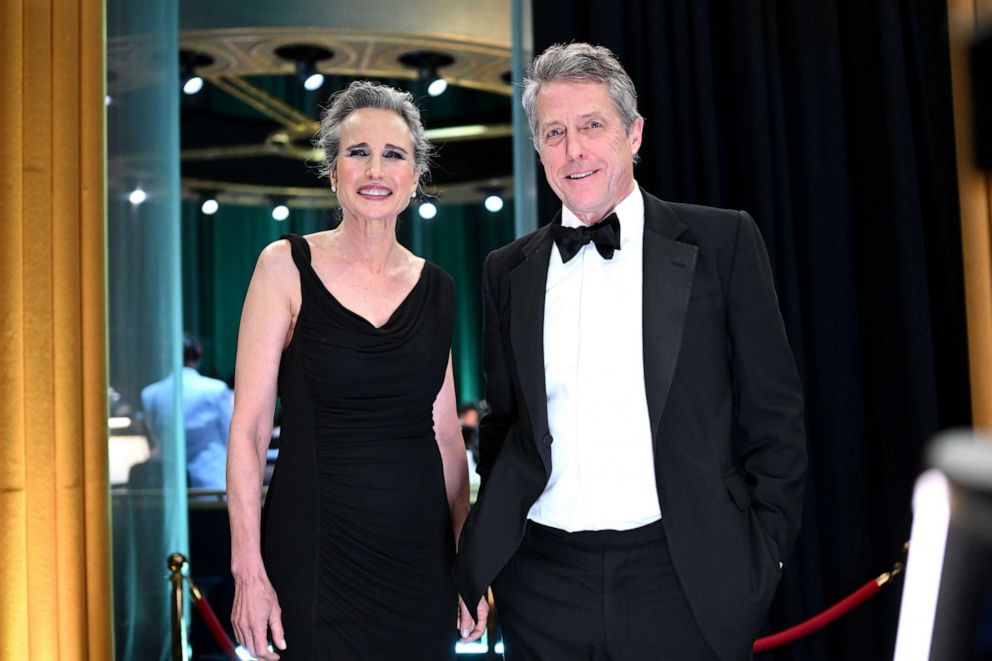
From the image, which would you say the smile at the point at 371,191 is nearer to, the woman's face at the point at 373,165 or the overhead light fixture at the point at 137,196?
the woman's face at the point at 373,165

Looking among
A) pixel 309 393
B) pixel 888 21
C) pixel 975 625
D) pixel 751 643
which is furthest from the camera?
pixel 888 21

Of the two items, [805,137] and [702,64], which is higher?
[702,64]

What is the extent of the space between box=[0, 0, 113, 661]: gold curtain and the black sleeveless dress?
4.55 ft

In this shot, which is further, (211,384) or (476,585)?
(211,384)

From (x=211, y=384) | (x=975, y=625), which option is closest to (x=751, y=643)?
(x=975, y=625)

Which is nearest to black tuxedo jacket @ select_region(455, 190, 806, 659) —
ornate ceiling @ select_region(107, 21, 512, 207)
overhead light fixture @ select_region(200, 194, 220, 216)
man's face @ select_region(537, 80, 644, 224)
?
man's face @ select_region(537, 80, 644, 224)

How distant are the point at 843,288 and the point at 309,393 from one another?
2053 mm

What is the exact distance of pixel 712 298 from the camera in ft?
6.72

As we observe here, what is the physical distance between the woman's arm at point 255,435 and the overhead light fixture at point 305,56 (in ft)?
13.5

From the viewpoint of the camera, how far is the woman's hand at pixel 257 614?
221 centimetres

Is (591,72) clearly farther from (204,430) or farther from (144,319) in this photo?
(204,430)

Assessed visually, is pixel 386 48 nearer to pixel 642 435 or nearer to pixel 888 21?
pixel 888 21

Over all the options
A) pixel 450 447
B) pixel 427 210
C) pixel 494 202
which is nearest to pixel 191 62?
pixel 450 447

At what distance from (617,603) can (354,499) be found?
2.29 feet
